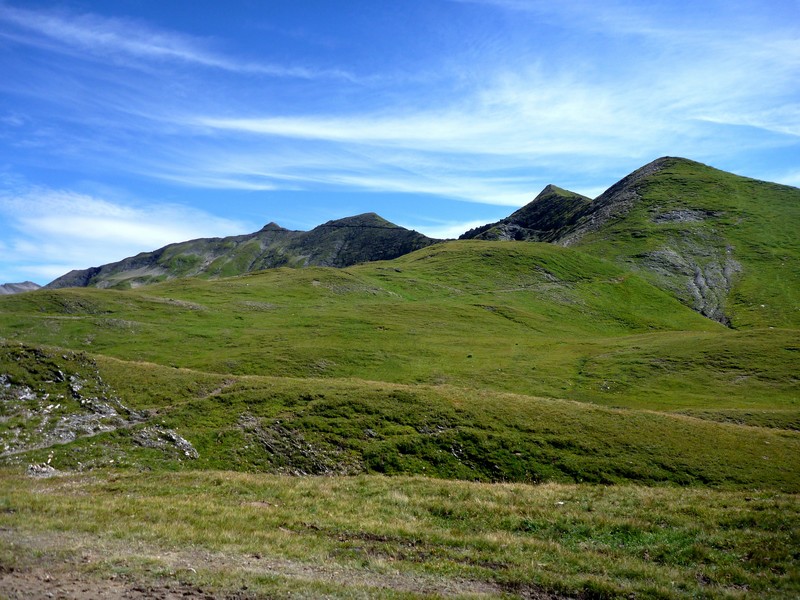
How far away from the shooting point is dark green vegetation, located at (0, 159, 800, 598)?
16.4 m

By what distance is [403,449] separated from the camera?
36.3 meters

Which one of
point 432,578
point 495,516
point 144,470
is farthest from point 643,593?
point 144,470

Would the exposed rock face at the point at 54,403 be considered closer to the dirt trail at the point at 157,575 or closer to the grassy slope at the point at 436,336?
the dirt trail at the point at 157,575

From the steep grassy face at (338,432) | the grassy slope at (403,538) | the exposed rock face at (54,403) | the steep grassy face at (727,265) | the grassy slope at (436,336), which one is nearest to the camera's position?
the grassy slope at (403,538)

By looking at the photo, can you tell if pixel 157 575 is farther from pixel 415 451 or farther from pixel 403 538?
pixel 415 451

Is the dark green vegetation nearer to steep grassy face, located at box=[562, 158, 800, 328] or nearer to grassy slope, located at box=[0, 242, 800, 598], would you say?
grassy slope, located at box=[0, 242, 800, 598]

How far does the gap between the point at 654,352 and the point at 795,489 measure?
49.4 metres

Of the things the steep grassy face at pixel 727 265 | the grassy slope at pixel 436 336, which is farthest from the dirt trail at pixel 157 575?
the steep grassy face at pixel 727 265

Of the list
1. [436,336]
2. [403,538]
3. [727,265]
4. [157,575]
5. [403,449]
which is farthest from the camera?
[727,265]

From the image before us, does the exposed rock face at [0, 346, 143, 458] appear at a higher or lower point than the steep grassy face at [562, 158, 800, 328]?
lower

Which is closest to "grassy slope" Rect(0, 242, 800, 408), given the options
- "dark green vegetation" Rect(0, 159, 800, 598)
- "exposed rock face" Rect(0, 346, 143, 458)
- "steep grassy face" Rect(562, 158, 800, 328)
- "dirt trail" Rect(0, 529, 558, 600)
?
"dark green vegetation" Rect(0, 159, 800, 598)

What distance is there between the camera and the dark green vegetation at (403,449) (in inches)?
646

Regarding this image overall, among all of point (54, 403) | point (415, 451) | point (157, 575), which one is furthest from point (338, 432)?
point (157, 575)

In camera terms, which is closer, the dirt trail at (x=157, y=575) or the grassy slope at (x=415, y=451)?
the dirt trail at (x=157, y=575)
